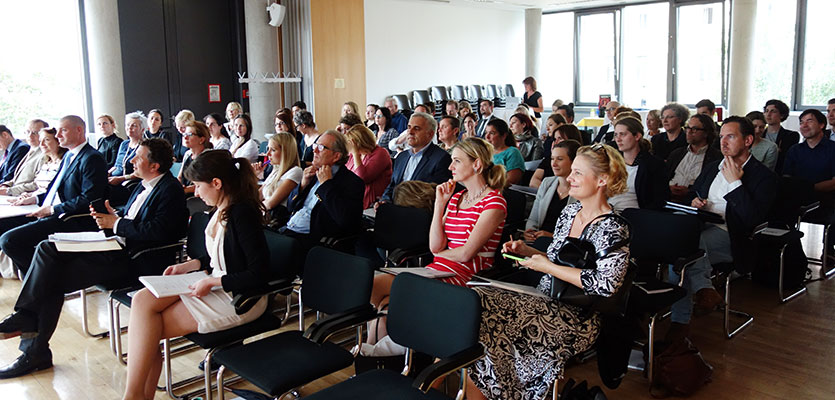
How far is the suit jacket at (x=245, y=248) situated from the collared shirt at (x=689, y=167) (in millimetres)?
3478

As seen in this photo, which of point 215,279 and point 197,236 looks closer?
point 215,279

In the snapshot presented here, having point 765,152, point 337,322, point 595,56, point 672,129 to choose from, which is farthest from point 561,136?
point 595,56

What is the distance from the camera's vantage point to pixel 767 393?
314 cm

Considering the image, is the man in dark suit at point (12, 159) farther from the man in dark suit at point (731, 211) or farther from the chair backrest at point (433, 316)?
the man in dark suit at point (731, 211)

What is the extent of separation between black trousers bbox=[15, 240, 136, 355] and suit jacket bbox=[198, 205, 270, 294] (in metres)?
1.08

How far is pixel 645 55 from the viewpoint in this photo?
14516 mm

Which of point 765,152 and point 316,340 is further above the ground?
point 765,152

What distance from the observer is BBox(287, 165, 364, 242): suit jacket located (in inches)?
155

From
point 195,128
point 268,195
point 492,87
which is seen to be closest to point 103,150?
point 195,128

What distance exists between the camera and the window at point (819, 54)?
38.4ft

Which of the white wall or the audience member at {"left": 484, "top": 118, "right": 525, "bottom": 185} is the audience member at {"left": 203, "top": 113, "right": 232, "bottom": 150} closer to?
the audience member at {"left": 484, "top": 118, "right": 525, "bottom": 185}

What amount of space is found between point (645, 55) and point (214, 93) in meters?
9.49

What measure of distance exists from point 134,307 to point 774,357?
335cm

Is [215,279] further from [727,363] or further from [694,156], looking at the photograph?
[694,156]
